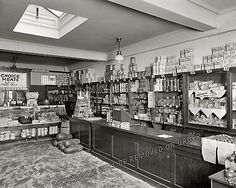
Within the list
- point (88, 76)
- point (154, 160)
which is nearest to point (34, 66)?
point (88, 76)

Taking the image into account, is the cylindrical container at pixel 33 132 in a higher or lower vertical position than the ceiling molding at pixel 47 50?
lower

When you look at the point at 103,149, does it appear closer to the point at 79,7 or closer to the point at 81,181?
the point at 81,181

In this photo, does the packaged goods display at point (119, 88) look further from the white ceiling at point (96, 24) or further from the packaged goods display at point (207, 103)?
the packaged goods display at point (207, 103)

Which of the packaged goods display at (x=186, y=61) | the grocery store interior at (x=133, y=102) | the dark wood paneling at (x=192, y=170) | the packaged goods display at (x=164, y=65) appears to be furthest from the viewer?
the packaged goods display at (x=164, y=65)

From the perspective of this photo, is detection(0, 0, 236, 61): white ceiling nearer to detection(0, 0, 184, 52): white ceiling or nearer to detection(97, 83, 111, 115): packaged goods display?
detection(0, 0, 184, 52): white ceiling

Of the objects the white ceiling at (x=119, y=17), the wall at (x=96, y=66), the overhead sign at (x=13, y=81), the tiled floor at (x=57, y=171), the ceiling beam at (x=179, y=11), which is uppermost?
the white ceiling at (x=119, y=17)

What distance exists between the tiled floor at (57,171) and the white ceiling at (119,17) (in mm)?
2935

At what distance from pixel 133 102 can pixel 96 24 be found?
8.40ft

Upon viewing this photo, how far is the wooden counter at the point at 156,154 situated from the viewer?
106 inches

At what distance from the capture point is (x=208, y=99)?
4039mm

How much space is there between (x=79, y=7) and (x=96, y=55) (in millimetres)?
3618

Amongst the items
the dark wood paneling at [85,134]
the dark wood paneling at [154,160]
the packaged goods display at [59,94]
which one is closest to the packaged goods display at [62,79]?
the packaged goods display at [59,94]

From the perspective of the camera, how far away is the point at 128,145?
390cm

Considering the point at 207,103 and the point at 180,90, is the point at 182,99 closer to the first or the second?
the point at 180,90
